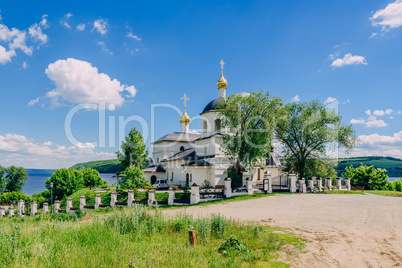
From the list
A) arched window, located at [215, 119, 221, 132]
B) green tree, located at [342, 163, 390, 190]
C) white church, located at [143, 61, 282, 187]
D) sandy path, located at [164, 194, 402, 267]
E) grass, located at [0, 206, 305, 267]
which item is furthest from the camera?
green tree, located at [342, 163, 390, 190]

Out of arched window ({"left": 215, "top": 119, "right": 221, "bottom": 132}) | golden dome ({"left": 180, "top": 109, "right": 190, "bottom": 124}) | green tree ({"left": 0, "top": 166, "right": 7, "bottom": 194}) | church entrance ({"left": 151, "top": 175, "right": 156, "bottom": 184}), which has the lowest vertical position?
green tree ({"left": 0, "top": 166, "right": 7, "bottom": 194})

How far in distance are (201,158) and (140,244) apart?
24.6 metres

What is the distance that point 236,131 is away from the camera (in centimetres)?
2430

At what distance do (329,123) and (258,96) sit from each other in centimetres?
912

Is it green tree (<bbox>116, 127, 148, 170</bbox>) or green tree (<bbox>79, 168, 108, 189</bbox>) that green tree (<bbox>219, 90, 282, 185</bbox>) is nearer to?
green tree (<bbox>116, 127, 148, 170</bbox>)

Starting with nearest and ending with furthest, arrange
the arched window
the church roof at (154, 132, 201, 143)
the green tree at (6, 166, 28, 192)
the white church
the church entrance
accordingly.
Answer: the white church
the arched window
the church entrance
the church roof at (154, 132, 201, 143)
the green tree at (6, 166, 28, 192)

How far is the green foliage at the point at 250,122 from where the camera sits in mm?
23375

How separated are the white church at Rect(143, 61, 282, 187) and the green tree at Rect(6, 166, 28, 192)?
36842 millimetres

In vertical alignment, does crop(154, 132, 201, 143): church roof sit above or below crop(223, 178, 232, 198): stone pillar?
above

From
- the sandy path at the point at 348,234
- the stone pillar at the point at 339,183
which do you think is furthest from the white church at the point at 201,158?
the sandy path at the point at 348,234

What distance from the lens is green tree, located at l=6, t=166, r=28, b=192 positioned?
55.2 m

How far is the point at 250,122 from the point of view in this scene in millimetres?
23578

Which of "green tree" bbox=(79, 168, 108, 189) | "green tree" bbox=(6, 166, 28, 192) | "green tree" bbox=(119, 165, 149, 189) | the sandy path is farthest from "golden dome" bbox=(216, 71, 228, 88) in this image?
"green tree" bbox=(6, 166, 28, 192)

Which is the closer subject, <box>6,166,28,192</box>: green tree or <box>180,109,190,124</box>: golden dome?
<box>180,109,190,124</box>: golden dome
